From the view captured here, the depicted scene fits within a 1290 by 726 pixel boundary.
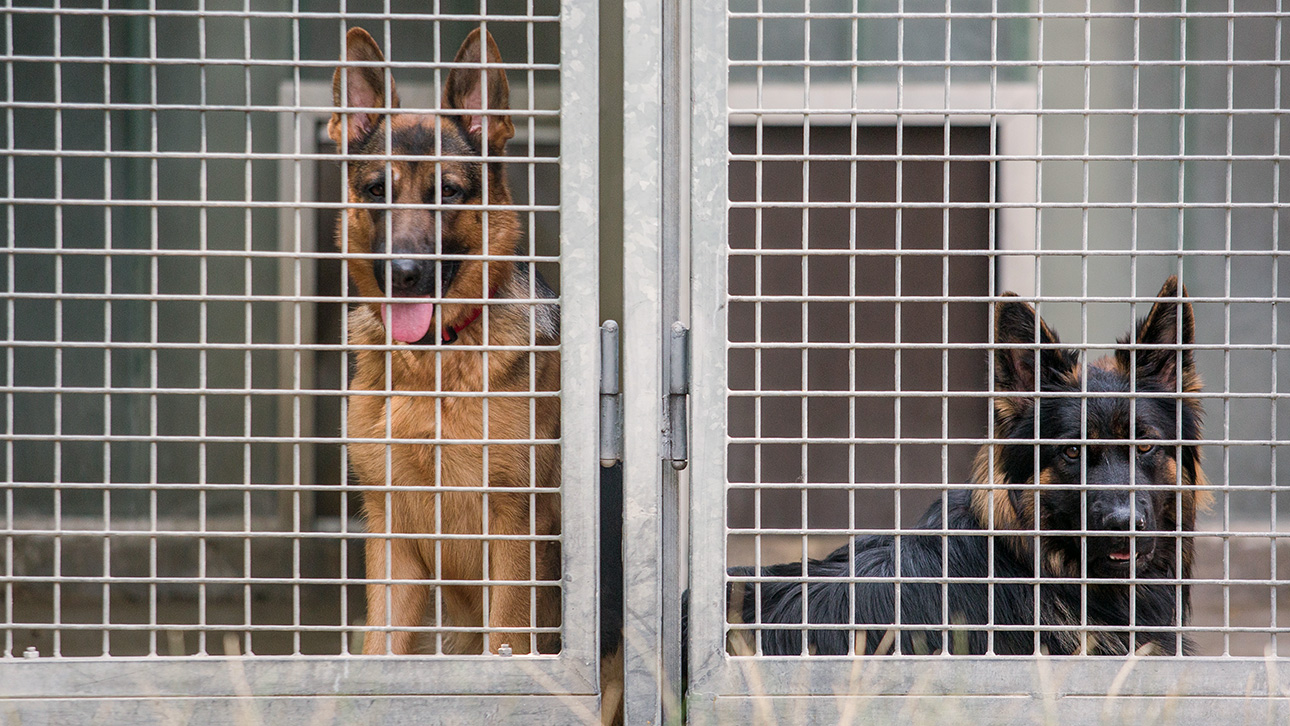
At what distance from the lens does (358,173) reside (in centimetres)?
239

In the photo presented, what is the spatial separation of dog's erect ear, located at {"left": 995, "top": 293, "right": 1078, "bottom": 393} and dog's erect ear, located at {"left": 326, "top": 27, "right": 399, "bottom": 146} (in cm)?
152

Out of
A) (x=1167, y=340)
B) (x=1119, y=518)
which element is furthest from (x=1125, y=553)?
(x=1167, y=340)

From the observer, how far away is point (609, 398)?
1.69 m

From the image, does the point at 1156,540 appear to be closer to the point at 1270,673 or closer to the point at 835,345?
the point at 1270,673

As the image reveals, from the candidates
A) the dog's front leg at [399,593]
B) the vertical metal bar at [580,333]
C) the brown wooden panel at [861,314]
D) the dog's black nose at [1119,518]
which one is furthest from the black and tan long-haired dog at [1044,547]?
the brown wooden panel at [861,314]

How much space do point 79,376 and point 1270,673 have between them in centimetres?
496

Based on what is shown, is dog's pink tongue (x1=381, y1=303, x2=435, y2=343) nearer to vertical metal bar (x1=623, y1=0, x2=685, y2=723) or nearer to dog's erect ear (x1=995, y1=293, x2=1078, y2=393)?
vertical metal bar (x1=623, y1=0, x2=685, y2=723)

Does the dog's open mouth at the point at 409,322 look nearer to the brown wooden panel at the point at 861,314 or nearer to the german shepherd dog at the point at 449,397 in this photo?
the german shepherd dog at the point at 449,397

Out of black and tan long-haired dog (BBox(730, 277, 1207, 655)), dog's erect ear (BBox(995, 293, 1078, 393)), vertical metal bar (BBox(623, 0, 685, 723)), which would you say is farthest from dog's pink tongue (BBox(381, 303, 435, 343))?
dog's erect ear (BBox(995, 293, 1078, 393))

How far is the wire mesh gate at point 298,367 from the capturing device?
1626mm

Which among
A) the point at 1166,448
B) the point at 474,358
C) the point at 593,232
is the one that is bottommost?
the point at 1166,448

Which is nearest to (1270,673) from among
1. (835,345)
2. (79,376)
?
(835,345)

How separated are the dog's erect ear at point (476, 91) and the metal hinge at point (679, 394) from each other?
647 mm

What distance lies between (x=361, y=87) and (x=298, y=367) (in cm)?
96
